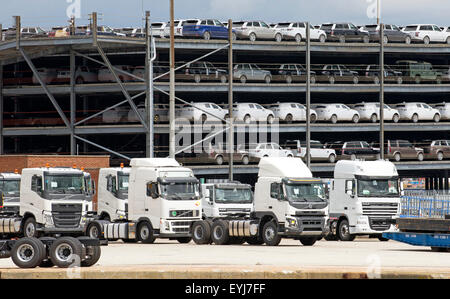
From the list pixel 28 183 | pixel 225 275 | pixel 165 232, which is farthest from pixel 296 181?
pixel 225 275

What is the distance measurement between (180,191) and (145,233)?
261 cm

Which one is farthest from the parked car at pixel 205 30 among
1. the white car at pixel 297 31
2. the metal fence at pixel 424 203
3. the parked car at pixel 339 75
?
the metal fence at pixel 424 203

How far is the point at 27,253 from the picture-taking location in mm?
25141

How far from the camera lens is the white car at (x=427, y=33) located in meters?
79.5

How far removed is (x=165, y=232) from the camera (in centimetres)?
3934

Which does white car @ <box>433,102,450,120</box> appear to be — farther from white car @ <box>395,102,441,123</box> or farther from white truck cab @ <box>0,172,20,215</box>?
white truck cab @ <box>0,172,20,215</box>

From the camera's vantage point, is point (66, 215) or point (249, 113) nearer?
point (66, 215)

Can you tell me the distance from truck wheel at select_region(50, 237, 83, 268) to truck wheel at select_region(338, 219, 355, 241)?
1959cm

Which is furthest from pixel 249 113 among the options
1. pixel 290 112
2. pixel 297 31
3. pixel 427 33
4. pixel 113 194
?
pixel 113 194

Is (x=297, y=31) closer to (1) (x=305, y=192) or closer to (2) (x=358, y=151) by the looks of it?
(2) (x=358, y=151)

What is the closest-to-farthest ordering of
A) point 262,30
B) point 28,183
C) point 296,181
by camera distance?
point 296,181
point 28,183
point 262,30

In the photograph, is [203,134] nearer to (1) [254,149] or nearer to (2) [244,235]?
(1) [254,149]

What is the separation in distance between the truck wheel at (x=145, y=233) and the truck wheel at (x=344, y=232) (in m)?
8.68
